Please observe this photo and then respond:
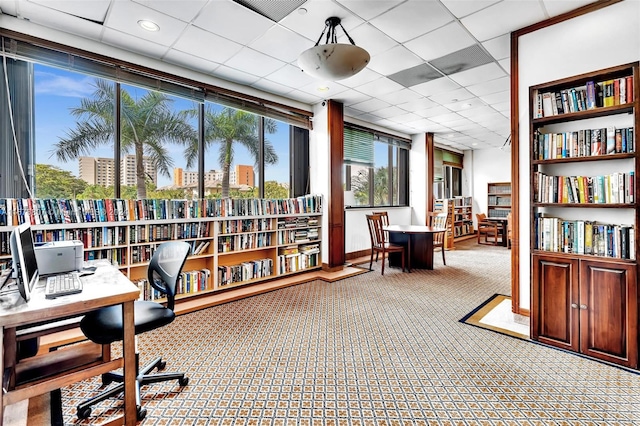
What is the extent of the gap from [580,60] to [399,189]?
215 inches

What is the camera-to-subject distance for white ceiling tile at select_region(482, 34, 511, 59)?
337 centimetres

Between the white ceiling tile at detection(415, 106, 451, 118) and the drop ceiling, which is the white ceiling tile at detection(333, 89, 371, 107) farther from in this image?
the white ceiling tile at detection(415, 106, 451, 118)

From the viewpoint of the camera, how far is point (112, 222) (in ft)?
10.7

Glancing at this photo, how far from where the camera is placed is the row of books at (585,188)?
93.4 inches

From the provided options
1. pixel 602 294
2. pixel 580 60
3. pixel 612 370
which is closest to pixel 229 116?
pixel 580 60

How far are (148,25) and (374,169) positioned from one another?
526 cm

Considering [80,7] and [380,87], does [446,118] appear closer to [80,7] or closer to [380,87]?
[380,87]

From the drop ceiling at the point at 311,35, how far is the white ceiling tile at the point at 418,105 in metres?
0.45

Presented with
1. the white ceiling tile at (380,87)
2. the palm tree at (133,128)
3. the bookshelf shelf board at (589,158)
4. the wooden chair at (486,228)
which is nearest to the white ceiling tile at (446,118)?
the white ceiling tile at (380,87)

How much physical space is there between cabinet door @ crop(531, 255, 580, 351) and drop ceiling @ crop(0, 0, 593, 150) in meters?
2.27

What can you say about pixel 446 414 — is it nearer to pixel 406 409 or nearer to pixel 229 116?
pixel 406 409

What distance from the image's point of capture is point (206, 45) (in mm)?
3428

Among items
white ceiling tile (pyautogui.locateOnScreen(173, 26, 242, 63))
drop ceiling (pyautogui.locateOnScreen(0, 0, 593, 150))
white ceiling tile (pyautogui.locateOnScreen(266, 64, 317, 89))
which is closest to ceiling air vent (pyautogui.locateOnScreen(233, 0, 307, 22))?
drop ceiling (pyautogui.locateOnScreen(0, 0, 593, 150))

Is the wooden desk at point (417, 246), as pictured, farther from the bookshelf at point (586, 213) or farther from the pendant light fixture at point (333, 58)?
the pendant light fixture at point (333, 58)
